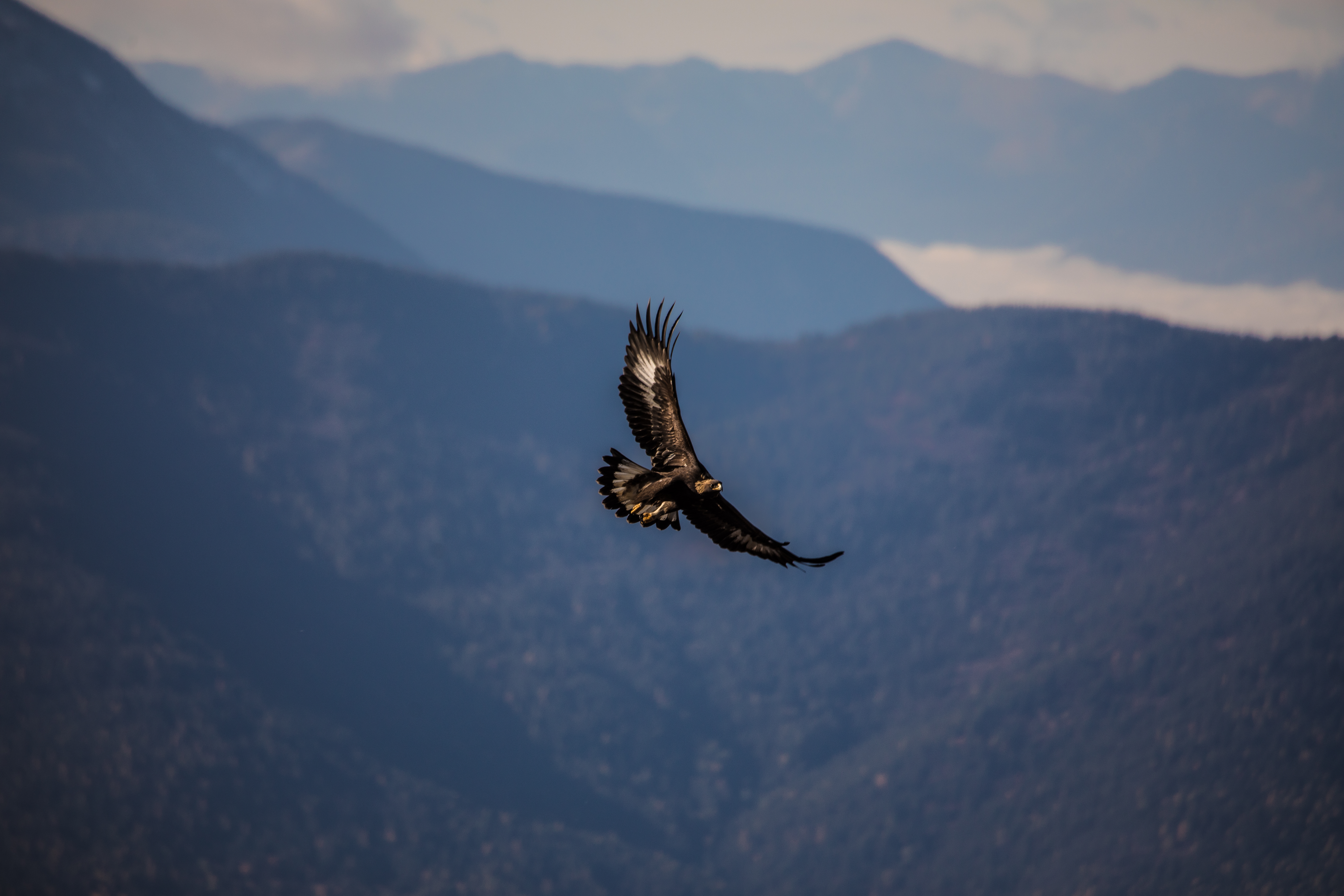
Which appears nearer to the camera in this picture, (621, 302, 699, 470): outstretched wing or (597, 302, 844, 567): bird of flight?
(597, 302, 844, 567): bird of flight

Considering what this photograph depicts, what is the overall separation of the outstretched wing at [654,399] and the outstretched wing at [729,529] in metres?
1.33

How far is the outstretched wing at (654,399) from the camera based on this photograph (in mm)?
32500

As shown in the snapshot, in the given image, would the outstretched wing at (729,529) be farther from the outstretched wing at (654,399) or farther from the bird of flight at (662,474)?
the outstretched wing at (654,399)

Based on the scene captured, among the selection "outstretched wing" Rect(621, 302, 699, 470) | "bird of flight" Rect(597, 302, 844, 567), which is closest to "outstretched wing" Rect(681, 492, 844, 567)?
"bird of flight" Rect(597, 302, 844, 567)

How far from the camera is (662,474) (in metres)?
31.2

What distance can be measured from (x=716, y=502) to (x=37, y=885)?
204923mm

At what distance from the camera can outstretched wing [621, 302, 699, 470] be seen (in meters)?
32.5

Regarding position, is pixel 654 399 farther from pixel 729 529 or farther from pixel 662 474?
pixel 729 529

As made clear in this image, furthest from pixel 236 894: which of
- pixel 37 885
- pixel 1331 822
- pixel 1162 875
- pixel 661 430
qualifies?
pixel 661 430

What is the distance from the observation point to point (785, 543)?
3028cm

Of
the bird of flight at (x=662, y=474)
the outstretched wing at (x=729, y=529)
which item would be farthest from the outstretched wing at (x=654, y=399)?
the outstretched wing at (x=729, y=529)

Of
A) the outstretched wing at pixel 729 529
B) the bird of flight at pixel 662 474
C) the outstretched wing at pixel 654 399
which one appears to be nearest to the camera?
the bird of flight at pixel 662 474

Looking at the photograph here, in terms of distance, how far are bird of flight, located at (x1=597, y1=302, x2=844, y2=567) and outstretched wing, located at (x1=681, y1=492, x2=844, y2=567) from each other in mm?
21

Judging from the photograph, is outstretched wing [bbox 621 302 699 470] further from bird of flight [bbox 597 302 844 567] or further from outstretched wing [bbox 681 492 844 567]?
outstretched wing [bbox 681 492 844 567]
